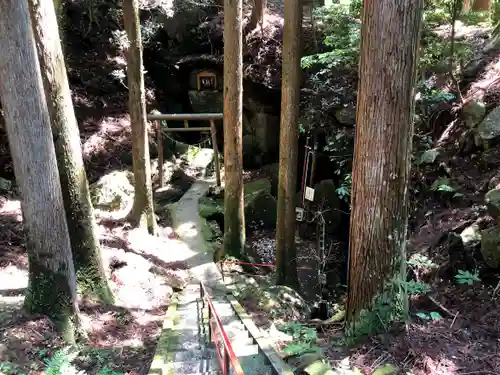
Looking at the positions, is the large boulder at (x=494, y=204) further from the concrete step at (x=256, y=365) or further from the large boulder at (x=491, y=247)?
the concrete step at (x=256, y=365)

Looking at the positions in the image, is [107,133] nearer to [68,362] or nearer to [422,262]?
[68,362]

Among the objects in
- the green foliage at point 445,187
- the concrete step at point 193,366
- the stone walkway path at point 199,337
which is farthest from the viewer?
the green foliage at point 445,187

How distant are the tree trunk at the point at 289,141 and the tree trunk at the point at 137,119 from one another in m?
4.13

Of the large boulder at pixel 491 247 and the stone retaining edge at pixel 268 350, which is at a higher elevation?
the large boulder at pixel 491 247

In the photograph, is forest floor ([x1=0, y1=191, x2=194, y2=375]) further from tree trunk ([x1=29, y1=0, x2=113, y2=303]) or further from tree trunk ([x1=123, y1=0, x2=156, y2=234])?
tree trunk ([x1=123, y1=0, x2=156, y2=234])

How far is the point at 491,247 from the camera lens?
4.91 metres

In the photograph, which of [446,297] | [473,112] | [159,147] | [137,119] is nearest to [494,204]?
[446,297]

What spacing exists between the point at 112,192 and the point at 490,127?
9786 mm

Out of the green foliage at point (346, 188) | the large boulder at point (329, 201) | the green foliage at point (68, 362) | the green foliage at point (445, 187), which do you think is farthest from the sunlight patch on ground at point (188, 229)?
the green foliage at point (445, 187)

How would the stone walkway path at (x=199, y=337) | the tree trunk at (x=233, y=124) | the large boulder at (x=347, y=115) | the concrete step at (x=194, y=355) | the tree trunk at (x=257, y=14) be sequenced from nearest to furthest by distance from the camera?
the stone walkway path at (x=199, y=337)
the concrete step at (x=194, y=355)
the tree trunk at (x=233, y=124)
the large boulder at (x=347, y=115)
the tree trunk at (x=257, y=14)

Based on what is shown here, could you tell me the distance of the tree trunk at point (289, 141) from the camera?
7.41m

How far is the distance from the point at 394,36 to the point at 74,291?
5.06 metres

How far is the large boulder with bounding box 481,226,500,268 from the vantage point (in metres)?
4.85

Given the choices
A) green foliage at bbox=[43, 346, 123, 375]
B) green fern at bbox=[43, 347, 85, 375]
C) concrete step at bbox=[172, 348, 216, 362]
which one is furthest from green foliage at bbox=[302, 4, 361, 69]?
green fern at bbox=[43, 347, 85, 375]
